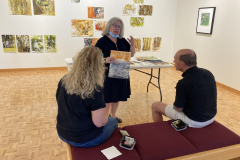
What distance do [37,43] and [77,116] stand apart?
5038 mm

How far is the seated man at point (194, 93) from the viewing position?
209cm

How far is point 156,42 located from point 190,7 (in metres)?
1.56

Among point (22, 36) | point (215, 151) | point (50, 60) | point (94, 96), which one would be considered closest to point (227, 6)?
point (215, 151)

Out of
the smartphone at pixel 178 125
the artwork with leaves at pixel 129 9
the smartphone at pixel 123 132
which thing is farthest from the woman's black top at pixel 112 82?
the artwork with leaves at pixel 129 9

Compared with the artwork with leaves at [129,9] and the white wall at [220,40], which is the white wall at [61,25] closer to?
the artwork with leaves at [129,9]

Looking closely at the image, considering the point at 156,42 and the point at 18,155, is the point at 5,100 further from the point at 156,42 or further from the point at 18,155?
the point at 156,42

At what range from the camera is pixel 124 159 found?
1695 millimetres

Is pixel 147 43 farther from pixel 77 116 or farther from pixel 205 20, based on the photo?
pixel 77 116

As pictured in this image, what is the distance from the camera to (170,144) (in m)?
1.92

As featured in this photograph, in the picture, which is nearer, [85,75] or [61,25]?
[85,75]

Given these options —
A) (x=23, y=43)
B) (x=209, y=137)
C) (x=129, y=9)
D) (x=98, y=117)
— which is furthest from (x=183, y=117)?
(x=23, y=43)

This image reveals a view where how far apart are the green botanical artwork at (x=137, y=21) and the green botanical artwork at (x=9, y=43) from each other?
3.74 m

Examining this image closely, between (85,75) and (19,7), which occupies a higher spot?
Answer: (19,7)

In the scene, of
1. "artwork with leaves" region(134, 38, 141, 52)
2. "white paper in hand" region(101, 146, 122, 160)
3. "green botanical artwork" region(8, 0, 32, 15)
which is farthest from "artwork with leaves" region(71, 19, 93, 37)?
"white paper in hand" region(101, 146, 122, 160)
